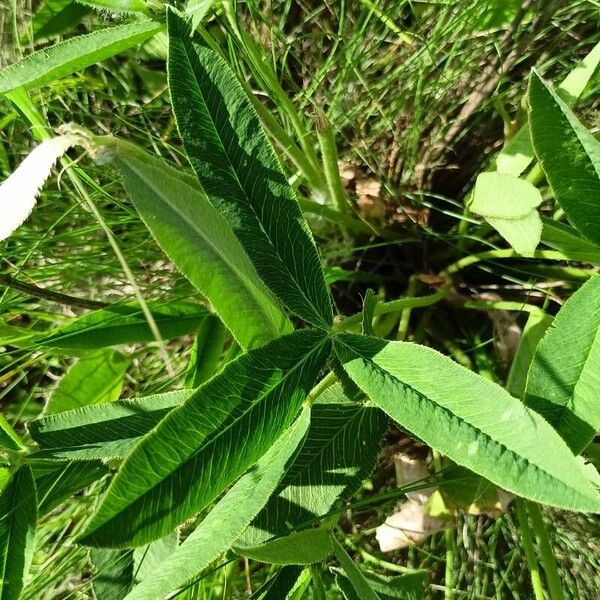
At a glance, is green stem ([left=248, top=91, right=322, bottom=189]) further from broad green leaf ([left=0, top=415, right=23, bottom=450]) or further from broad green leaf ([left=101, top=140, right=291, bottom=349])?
broad green leaf ([left=0, top=415, right=23, bottom=450])

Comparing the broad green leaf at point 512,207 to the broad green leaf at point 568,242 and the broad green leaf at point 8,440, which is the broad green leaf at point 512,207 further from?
the broad green leaf at point 8,440

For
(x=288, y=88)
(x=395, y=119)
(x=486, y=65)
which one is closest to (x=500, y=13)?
(x=486, y=65)

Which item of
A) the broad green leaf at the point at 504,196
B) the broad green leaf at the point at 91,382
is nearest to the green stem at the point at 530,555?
the broad green leaf at the point at 504,196

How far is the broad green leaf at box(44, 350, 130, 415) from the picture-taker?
0.89 metres

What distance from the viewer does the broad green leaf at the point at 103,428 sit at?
2.06 ft

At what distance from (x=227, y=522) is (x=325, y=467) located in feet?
0.58

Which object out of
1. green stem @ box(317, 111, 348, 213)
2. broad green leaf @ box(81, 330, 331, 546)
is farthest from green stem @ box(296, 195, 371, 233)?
broad green leaf @ box(81, 330, 331, 546)

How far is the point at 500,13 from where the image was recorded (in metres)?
0.98

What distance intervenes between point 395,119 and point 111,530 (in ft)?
2.53

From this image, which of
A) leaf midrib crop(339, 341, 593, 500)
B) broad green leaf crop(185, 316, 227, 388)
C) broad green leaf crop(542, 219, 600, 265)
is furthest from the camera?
broad green leaf crop(185, 316, 227, 388)

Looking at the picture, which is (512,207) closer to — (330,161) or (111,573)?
(330,161)

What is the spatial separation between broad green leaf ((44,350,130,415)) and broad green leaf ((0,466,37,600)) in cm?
24

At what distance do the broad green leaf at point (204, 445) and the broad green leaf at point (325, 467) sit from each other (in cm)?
12

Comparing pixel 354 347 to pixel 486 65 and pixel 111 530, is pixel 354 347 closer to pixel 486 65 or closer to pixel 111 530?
pixel 111 530
